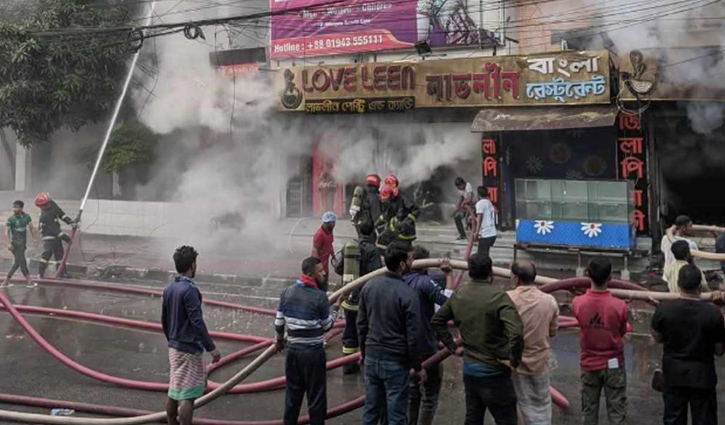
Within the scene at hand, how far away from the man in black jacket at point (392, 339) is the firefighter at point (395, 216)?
3.97 meters

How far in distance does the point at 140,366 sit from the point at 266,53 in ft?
40.0

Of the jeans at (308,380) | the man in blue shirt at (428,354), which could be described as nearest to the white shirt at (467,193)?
the man in blue shirt at (428,354)

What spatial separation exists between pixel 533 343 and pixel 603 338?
1.78ft

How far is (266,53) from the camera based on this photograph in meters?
18.5

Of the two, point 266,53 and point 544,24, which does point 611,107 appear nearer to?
point 544,24

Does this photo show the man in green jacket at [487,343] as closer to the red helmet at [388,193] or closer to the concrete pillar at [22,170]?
the red helmet at [388,193]

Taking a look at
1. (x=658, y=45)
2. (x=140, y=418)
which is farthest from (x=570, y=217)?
(x=140, y=418)

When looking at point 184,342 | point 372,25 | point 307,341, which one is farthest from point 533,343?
point 372,25

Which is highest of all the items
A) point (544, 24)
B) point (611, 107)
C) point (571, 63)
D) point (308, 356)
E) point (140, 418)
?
point (544, 24)

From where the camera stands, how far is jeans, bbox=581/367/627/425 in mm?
4938

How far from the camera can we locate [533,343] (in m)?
4.76

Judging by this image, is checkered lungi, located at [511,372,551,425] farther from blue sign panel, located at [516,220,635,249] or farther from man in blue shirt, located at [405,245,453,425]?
blue sign panel, located at [516,220,635,249]

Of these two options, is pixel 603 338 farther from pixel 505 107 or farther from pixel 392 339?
pixel 505 107

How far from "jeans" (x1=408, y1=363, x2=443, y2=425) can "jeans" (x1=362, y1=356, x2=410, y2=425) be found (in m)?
0.42
